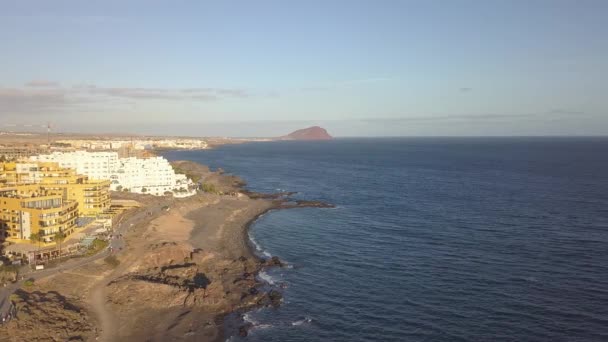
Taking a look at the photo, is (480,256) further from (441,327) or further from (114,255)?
(114,255)

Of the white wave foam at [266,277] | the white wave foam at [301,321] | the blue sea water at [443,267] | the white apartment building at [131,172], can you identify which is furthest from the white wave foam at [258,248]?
the white apartment building at [131,172]

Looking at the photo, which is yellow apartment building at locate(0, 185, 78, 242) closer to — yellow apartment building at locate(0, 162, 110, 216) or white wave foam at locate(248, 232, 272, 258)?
yellow apartment building at locate(0, 162, 110, 216)

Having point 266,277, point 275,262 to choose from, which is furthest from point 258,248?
point 266,277

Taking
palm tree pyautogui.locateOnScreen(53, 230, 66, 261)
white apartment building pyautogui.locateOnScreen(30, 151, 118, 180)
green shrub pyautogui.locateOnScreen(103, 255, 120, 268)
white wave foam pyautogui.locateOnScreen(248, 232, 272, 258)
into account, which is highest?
white apartment building pyautogui.locateOnScreen(30, 151, 118, 180)

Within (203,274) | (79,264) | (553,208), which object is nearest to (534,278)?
(203,274)

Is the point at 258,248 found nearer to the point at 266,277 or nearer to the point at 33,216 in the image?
the point at 266,277

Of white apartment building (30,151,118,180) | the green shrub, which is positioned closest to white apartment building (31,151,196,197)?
white apartment building (30,151,118,180)

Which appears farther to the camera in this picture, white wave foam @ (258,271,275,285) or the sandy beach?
white wave foam @ (258,271,275,285)
